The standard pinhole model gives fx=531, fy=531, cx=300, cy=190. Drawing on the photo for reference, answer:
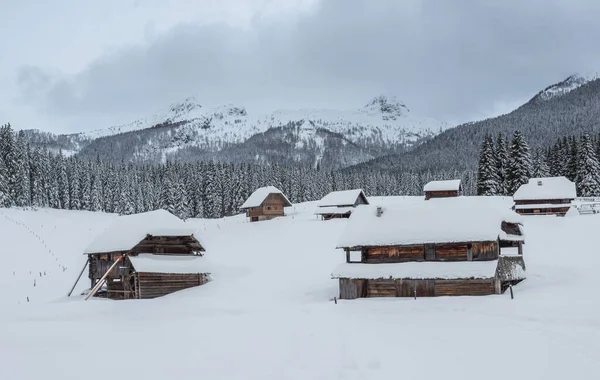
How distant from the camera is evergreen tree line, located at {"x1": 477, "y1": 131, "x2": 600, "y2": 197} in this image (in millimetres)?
81375

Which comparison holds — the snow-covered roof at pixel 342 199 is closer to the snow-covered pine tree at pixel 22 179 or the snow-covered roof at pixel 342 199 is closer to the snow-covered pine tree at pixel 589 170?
the snow-covered pine tree at pixel 589 170

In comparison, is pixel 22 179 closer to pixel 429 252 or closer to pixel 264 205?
pixel 264 205

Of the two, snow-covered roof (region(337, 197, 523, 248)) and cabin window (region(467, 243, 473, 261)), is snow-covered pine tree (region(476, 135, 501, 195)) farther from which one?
cabin window (region(467, 243, 473, 261))

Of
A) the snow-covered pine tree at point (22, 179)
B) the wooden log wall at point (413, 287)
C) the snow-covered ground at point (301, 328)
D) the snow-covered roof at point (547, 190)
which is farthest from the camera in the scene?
the snow-covered pine tree at point (22, 179)

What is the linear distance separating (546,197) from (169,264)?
47.8 meters

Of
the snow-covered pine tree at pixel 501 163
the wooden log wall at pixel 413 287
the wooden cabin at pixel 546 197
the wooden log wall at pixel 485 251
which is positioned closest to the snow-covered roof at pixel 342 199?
the wooden cabin at pixel 546 197

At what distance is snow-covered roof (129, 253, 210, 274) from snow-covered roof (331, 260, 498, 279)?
11.8 m

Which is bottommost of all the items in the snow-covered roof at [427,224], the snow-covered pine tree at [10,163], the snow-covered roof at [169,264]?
the snow-covered roof at [169,264]

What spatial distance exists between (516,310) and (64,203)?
10654 cm

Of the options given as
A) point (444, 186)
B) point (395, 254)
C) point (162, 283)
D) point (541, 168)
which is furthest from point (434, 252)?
point (541, 168)

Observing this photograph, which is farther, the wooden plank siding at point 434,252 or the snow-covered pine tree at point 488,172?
the snow-covered pine tree at point 488,172

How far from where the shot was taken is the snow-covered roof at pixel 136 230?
1517 inches

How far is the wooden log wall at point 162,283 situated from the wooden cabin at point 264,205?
41623 millimetres

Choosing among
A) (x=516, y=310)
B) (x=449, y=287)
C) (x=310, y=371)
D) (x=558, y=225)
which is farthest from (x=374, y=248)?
(x=558, y=225)
